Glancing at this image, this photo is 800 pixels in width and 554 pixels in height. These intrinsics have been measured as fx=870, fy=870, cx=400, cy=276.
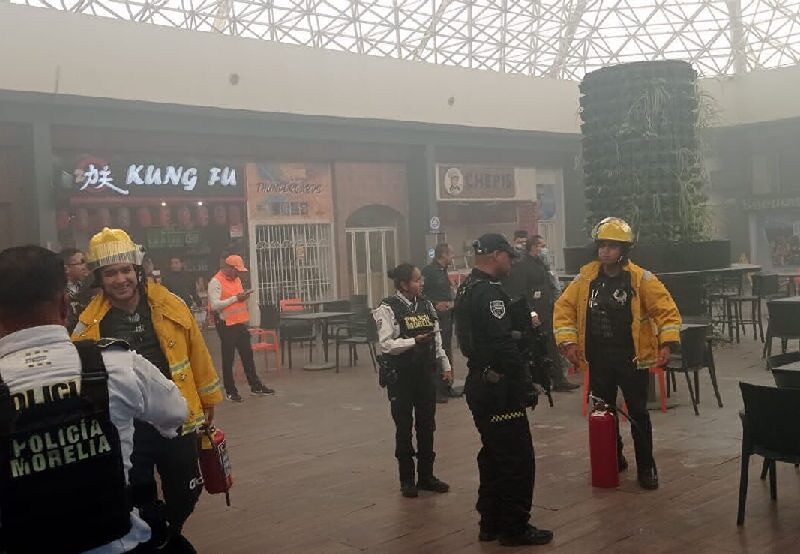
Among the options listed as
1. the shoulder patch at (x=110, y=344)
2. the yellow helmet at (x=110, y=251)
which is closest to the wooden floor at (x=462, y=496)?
the yellow helmet at (x=110, y=251)

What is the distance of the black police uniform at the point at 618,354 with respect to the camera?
17.2 ft

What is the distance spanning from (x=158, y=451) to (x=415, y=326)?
2.69 m

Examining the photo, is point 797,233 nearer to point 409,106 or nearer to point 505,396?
point 409,106

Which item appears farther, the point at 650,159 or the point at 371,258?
the point at 371,258

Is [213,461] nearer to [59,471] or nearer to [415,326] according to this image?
[59,471]

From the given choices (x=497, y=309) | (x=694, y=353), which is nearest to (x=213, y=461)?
(x=497, y=309)

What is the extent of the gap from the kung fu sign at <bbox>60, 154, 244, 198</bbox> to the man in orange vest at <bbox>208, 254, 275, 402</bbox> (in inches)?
226

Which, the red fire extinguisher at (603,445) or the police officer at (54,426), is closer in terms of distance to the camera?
the police officer at (54,426)

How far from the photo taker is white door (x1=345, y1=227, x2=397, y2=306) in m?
18.2

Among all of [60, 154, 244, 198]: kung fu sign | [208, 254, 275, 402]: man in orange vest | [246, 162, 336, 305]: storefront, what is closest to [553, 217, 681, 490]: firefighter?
[208, 254, 275, 402]: man in orange vest

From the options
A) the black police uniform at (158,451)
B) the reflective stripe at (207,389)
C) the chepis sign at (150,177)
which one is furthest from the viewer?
the chepis sign at (150,177)

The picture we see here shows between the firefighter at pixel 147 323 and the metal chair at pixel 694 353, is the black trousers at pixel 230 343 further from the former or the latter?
the firefighter at pixel 147 323

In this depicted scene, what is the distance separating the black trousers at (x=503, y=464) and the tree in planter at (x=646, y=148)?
537cm

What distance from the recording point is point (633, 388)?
17.3 ft
